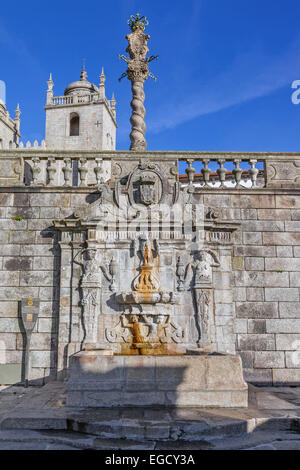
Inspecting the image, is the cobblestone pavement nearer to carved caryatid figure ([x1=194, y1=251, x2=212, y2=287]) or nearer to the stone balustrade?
carved caryatid figure ([x1=194, y1=251, x2=212, y2=287])

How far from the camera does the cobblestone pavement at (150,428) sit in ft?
15.6

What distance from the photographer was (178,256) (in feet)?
29.1

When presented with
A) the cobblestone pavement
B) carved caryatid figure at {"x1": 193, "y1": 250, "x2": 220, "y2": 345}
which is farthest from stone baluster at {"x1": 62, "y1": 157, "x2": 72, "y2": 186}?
the cobblestone pavement

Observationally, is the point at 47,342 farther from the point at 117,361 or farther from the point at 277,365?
the point at 277,365

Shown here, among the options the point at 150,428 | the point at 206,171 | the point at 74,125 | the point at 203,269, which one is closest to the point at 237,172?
the point at 206,171

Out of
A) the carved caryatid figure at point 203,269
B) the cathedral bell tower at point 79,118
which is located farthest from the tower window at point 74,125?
the carved caryatid figure at point 203,269

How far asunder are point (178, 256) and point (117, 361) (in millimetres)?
3282

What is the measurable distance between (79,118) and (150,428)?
1579 inches

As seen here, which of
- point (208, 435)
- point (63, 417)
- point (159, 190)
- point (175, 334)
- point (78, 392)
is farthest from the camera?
point (159, 190)

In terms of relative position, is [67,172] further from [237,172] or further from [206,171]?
[237,172]

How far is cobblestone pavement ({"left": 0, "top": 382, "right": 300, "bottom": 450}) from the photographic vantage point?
4758 millimetres

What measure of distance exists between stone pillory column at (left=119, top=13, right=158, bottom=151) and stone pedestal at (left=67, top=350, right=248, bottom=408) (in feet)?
19.5

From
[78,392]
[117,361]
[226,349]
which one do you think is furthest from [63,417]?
[226,349]

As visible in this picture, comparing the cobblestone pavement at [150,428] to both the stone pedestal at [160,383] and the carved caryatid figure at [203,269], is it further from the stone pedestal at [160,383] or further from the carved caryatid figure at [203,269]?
the carved caryatid figure at [203,269]
